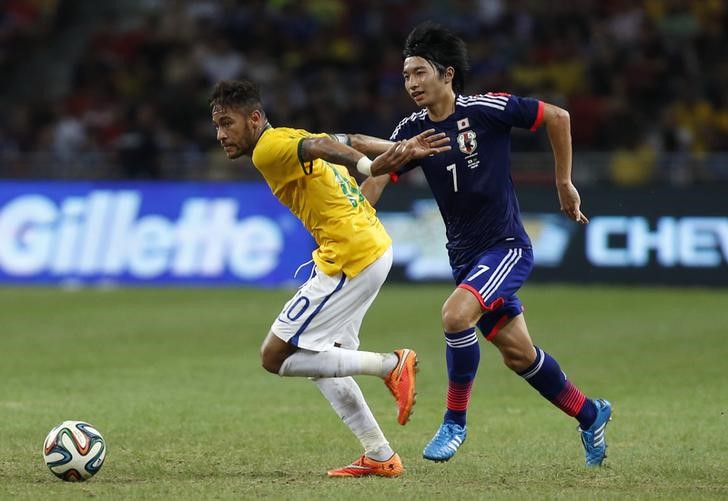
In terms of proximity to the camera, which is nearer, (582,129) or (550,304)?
(550,304)

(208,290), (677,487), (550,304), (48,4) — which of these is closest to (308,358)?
(677,487)

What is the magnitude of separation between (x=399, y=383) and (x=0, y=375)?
5.69 metres

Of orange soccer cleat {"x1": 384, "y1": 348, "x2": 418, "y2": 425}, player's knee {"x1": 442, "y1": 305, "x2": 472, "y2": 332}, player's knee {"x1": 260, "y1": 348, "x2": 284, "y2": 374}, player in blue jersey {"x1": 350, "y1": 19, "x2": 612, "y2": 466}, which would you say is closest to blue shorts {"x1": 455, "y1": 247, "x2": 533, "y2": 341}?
player in blue jersey {"x1": 350, "y1": 19, "x2": 612, "y2": 466}

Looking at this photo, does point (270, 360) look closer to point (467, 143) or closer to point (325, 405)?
point (467, 143)

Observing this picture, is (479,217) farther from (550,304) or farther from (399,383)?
(550,304)

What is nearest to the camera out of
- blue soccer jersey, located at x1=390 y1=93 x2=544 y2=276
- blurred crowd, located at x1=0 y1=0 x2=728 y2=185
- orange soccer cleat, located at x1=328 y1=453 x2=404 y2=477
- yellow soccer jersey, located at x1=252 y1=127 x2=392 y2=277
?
yellow soccer jersey, located at x1=252 y1=127 x2=392 y2=277

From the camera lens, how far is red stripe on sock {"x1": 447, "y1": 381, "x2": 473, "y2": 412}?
301 inches

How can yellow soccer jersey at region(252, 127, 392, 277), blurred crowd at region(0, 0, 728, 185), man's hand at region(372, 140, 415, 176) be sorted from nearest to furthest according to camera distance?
man's hand at region(372, 140, 415, 176), yellow soccer jersey at region(252, 127, 392, 277), blurred crowd at region(0, 0, 728, 185)

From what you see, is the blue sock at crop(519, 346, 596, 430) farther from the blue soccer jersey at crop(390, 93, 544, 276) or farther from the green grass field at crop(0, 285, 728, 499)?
the blue soccer jersey at crop(390, 93, 544, 276)

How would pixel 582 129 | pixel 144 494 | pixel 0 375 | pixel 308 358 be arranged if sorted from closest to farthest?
pixel 144 494
pixel 308 358
pixel 0 375
pixel 582 129

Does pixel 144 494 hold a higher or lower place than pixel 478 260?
lower

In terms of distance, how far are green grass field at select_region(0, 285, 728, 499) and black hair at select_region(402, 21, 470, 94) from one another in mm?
2315

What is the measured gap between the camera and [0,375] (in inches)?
468

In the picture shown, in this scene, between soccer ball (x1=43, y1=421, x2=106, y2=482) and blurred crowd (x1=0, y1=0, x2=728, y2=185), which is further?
blurred crowd (x1=0, y1=0, x2=728, y2=185)
